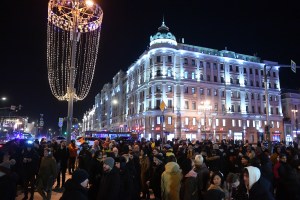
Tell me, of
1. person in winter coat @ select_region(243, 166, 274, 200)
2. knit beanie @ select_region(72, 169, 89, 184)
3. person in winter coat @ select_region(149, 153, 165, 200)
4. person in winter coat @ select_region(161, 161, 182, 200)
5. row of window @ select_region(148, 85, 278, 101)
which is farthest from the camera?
row of window @ select_region(148, 85, 278, 101)

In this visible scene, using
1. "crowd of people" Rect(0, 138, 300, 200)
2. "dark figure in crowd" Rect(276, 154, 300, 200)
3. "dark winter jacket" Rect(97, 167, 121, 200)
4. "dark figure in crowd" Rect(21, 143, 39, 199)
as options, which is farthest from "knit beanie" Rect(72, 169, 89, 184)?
"dark figure in crowd" Rect(21, 143, 39, 199)

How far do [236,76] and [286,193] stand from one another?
221 ft

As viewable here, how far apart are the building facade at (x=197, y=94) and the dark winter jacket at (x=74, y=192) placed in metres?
51.8

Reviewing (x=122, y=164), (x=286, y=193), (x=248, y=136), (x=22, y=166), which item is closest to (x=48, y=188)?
(x=22, y=166)

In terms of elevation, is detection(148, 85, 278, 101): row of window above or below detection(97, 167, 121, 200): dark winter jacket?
above

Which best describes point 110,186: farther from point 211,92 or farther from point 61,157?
point 211,92

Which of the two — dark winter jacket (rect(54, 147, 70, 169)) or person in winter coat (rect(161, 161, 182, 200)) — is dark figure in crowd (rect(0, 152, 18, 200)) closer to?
person in winter coat (rect(161, 161, 182, 200))

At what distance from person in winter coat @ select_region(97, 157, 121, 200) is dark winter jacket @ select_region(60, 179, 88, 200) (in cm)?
179

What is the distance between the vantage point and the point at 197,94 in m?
64.4

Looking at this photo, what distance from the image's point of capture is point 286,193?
6.73 m

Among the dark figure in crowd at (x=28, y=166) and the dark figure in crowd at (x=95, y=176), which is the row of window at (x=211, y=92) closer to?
the dark figure in crowd at (x=28, y=166)

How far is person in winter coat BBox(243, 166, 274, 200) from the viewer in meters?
4.71

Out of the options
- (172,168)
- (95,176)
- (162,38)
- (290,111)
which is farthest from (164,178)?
(290,111)

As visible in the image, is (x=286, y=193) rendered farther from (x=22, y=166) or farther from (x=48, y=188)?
(x=22, y=166)
